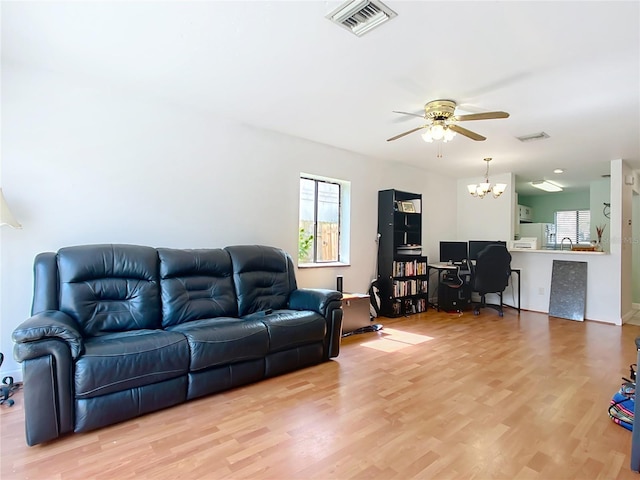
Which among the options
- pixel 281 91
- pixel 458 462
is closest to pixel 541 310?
pixel 458 462

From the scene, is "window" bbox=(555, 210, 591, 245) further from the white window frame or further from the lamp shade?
the lamp shade

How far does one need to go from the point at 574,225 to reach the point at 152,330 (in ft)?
32.1

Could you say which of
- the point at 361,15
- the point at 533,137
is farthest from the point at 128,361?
the point at 533,137

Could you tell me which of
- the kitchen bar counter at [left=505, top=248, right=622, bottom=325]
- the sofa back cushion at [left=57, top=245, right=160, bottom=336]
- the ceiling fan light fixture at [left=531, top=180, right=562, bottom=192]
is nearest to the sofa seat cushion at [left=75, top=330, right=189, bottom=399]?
the sofa back cushion at [left=57, top=245, right=160, bottom=336]

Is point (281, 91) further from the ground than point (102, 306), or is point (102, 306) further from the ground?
point (281, 91)

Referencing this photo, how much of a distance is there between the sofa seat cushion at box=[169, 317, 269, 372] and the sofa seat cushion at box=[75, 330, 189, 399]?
8 centimetres

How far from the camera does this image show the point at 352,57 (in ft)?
7.95

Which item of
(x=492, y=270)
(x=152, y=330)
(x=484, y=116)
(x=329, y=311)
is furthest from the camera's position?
(x=492, y=270)

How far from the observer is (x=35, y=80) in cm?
272

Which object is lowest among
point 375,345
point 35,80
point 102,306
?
point 375,345

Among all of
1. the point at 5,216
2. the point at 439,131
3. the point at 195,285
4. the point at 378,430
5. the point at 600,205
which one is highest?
the point at 439,131

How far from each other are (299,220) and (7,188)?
2.81m

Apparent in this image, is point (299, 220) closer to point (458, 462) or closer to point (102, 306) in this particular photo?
point (102, 306)

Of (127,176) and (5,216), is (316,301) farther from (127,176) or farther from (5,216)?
(5,216)
